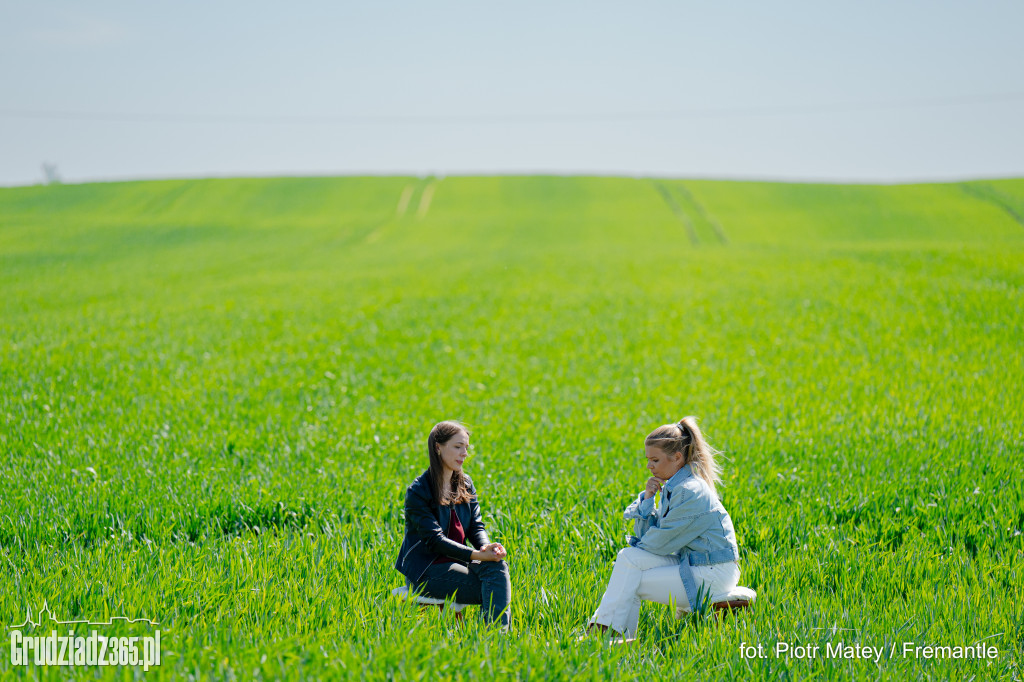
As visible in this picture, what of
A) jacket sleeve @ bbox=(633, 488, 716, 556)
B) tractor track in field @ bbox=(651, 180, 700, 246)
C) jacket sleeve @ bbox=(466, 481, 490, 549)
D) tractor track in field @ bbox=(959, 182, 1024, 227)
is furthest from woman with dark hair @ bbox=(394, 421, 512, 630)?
tractor track in field @ bbox=(959, 182, 1024, 227)

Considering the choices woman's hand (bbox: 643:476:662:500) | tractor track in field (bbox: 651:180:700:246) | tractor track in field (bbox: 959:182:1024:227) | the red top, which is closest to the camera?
woman's hand (bbox: 643:476:662:500)

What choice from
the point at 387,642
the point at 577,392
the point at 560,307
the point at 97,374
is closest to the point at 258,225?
the point at 560,307

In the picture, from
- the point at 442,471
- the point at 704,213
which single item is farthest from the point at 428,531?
the point at 704,213

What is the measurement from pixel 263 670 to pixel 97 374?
9.53 m

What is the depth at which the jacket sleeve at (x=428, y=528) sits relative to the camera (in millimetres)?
3912

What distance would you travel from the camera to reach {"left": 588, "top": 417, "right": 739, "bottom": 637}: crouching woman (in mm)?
3902

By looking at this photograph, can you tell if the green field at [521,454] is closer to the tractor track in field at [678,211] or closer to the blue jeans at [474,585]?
the blue jeans at [474,585]

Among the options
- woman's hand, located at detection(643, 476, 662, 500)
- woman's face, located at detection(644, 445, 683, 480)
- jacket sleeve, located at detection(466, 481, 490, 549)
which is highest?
woman's face, located at detection(644, 445, 683, 480)

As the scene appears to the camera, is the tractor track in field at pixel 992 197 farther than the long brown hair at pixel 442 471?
Yes

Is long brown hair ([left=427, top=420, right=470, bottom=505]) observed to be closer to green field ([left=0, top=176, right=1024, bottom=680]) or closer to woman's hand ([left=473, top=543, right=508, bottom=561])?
woman's hand ([left=473, top=543, right=508, bottom=561])

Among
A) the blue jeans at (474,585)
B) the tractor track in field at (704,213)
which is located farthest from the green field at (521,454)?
the tractor track in field at (704,213)

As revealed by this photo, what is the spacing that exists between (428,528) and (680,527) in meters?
1.41

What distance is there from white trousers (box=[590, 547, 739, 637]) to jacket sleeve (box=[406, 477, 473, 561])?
83 centimetres

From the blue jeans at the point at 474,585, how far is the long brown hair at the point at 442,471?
1.24 feet
